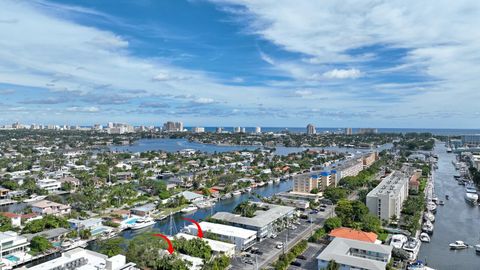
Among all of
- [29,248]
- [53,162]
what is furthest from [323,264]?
[53,162]

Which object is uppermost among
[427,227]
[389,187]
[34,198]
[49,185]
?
[389,187]

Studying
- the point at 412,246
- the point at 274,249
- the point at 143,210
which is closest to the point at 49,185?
the point at 143,210

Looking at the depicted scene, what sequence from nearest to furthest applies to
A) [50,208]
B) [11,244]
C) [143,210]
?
[11,244]
[143,210]
[50,208]

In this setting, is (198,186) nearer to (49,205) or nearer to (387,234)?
(49,205)

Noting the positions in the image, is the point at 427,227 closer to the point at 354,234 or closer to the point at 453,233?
the point at 453,233

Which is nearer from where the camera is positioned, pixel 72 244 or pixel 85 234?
pixel 72 244

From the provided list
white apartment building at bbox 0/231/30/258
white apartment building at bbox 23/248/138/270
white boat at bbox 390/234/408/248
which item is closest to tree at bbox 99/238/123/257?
white apartment building at bbox 23/248/138/270

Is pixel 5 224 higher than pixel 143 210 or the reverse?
higher
